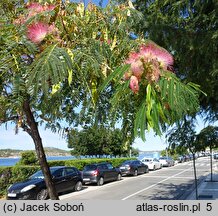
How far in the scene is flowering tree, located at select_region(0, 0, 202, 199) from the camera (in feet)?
5.16

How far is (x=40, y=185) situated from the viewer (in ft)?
49.1

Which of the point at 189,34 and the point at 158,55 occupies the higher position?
the point at 189,34

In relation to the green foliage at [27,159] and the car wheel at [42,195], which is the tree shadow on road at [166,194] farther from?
the green foliage at [27,159]

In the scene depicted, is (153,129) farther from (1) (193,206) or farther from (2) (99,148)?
(2) (99,148)

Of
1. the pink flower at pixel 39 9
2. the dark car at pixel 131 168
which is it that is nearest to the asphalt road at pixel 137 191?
the dark car at pixel 131 168

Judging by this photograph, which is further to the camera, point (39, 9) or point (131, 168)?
point (131, 168)

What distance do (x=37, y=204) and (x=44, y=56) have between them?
1.60 m

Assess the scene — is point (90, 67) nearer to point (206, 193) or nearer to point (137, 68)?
point (137, 68)

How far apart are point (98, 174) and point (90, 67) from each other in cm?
2055

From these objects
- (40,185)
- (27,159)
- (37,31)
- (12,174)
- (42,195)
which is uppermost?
(37,31)

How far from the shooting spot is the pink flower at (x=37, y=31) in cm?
190

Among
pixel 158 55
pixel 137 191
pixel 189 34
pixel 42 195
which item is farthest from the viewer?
pixel 137 191

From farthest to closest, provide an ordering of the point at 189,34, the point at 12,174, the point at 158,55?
the point at 12,174 < the point at 189,34 < the point at 158,55

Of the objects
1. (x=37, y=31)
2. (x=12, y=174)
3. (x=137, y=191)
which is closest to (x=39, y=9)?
(x=37, y=31)
